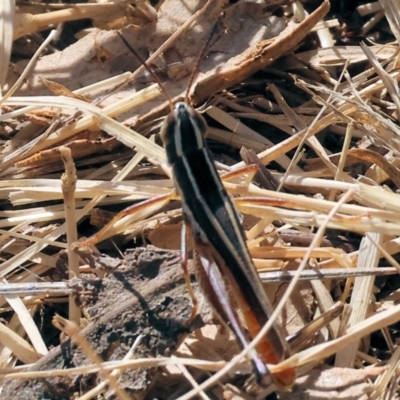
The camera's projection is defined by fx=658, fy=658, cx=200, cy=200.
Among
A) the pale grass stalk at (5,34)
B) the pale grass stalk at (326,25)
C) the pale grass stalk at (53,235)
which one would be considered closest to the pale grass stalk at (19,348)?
the pale grass stalk at (53,235)

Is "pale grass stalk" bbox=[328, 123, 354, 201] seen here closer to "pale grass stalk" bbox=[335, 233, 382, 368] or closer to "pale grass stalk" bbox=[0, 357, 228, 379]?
"pale grass stalk" bbox=[335, 233, 382, 368]

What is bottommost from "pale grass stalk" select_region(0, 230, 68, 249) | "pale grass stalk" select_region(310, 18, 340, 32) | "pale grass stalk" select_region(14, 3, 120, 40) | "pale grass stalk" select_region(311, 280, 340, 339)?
"pale grass stalk" select_region(311, 280, 340, 339)

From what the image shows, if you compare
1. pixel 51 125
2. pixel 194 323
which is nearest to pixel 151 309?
pixel 194 323

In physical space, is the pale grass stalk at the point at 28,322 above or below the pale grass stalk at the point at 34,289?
below

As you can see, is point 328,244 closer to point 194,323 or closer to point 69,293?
point 194,323

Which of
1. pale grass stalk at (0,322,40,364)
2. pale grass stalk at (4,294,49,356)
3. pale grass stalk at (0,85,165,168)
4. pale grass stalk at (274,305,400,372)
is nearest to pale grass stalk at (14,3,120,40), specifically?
pale grass stalk at (0,85,165,168)

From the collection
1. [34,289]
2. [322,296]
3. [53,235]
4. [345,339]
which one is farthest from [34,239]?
[345,339]

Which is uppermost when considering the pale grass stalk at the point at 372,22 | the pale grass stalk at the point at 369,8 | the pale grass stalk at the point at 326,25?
the pale grass stalk at the point at 326,25

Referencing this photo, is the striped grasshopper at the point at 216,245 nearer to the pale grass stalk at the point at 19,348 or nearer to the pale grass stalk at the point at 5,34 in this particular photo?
the pale grass stalk at the point at 19,348

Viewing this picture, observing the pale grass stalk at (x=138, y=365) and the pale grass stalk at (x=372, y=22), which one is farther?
the pale grass stalk at (x=372, y=22)

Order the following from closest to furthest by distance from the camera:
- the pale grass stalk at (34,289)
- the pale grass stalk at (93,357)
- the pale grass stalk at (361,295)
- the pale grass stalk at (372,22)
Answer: the pale grass stalk at (93,357) < the pale grass stalk at (361,295) < the pale grass stalk at (34,289) < the pale grass stalk at (372,22)
